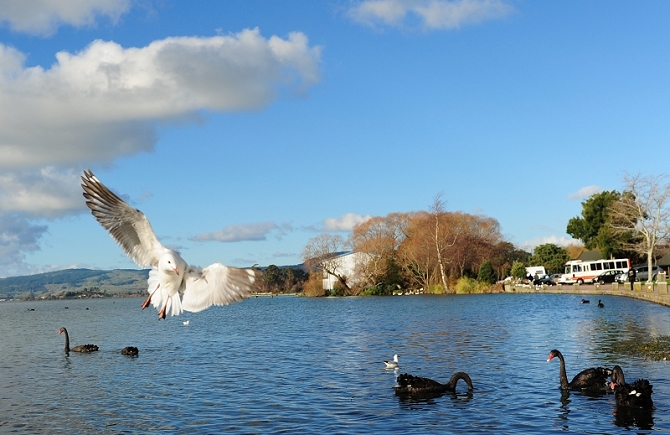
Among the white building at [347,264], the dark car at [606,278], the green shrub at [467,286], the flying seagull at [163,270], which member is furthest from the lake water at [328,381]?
the white building at [347,264]

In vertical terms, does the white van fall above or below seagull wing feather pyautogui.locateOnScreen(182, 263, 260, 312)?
above

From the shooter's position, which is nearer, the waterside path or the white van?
the waterside path

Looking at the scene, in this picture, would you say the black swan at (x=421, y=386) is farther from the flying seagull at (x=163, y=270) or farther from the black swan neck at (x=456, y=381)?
the flying seagull at (x=163, y=270)

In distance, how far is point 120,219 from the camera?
11047 mm

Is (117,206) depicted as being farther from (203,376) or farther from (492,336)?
(492,336)

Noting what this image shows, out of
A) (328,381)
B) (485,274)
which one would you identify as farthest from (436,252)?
(328,381)

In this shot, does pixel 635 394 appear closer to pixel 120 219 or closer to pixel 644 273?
pixel 120 219

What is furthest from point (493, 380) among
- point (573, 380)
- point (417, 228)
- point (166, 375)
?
point (417, 228)

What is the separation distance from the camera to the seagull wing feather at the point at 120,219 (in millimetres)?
10984

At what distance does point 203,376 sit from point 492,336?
1438cm

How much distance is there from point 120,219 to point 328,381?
34.7 feet

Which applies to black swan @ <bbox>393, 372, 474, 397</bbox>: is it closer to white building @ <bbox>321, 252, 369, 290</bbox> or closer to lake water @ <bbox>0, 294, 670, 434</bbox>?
lake water @ <bbox>0, 294, 670, 434</bbox>

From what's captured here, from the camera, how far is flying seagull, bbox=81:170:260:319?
995cm

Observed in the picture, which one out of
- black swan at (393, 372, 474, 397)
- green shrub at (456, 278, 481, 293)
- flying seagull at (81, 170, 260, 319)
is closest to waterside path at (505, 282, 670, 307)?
green shrub at (456, 278, 481, 293)
